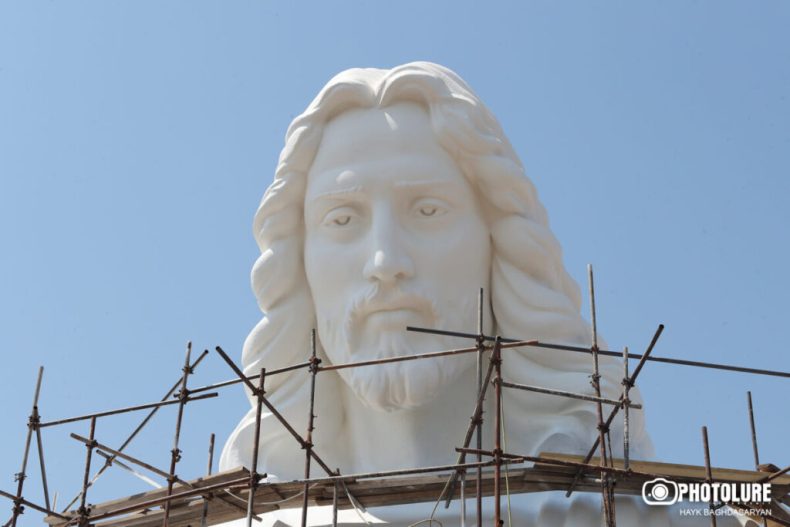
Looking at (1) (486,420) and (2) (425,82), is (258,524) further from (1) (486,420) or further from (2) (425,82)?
(2) (425,82)

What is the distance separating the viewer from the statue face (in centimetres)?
1240

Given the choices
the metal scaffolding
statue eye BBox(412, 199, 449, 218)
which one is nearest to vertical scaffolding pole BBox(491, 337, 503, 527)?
the metal scaffolding

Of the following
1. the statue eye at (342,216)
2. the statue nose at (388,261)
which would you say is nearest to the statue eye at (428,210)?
the statue nose at (388,261)

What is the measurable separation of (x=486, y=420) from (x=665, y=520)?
1.68 metres

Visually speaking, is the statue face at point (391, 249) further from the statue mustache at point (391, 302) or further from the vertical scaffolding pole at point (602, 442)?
the vertical scaffolding pole at point (602, 442)

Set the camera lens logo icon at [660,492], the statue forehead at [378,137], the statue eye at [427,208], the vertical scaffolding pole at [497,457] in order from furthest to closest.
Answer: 1. the statue forehead at [378,137]
2. the statue eye at [427,208]
3. the camera lens logo icon at [660,492]
4. the vertical scaffolding pole at [497,457]

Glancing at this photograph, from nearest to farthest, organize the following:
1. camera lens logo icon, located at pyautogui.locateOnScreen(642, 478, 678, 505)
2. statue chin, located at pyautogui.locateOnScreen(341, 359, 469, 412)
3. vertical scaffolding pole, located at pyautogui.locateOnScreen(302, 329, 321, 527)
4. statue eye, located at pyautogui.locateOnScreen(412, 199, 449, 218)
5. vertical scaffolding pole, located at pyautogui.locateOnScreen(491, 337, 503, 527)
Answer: vertical scaffolding pole, located at pyautogui.locateOnScreen(491, 337, 503, 527) < vertical scaffolding pole, located at pyautogui.locateOnScreen(302, 329, 321, 527) < camera lens logo icon, located at pyautogui.locateOnScreen(642, 478, 678, 505) < statue chin, located at pyautogui.locateOnScreen(341, 359, 469, 412) < statue eye, located at pyautogui.locateOnScreen(412, 199, 449, 218)

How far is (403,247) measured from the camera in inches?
492

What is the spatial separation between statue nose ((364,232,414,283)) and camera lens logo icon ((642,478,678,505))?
89.0 inches

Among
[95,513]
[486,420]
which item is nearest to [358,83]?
[486,420]

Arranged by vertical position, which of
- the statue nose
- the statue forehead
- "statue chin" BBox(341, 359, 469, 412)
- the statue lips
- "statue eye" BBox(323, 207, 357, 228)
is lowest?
"statue chin" BBox(341, 359, 469, 412)

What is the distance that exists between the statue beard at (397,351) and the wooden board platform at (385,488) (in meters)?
0.83

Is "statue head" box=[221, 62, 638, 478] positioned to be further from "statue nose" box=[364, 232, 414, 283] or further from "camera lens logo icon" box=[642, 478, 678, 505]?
"camera lens logo icon" box=[642, 478, 678, 505]

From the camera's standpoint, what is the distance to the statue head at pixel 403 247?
12.4m
